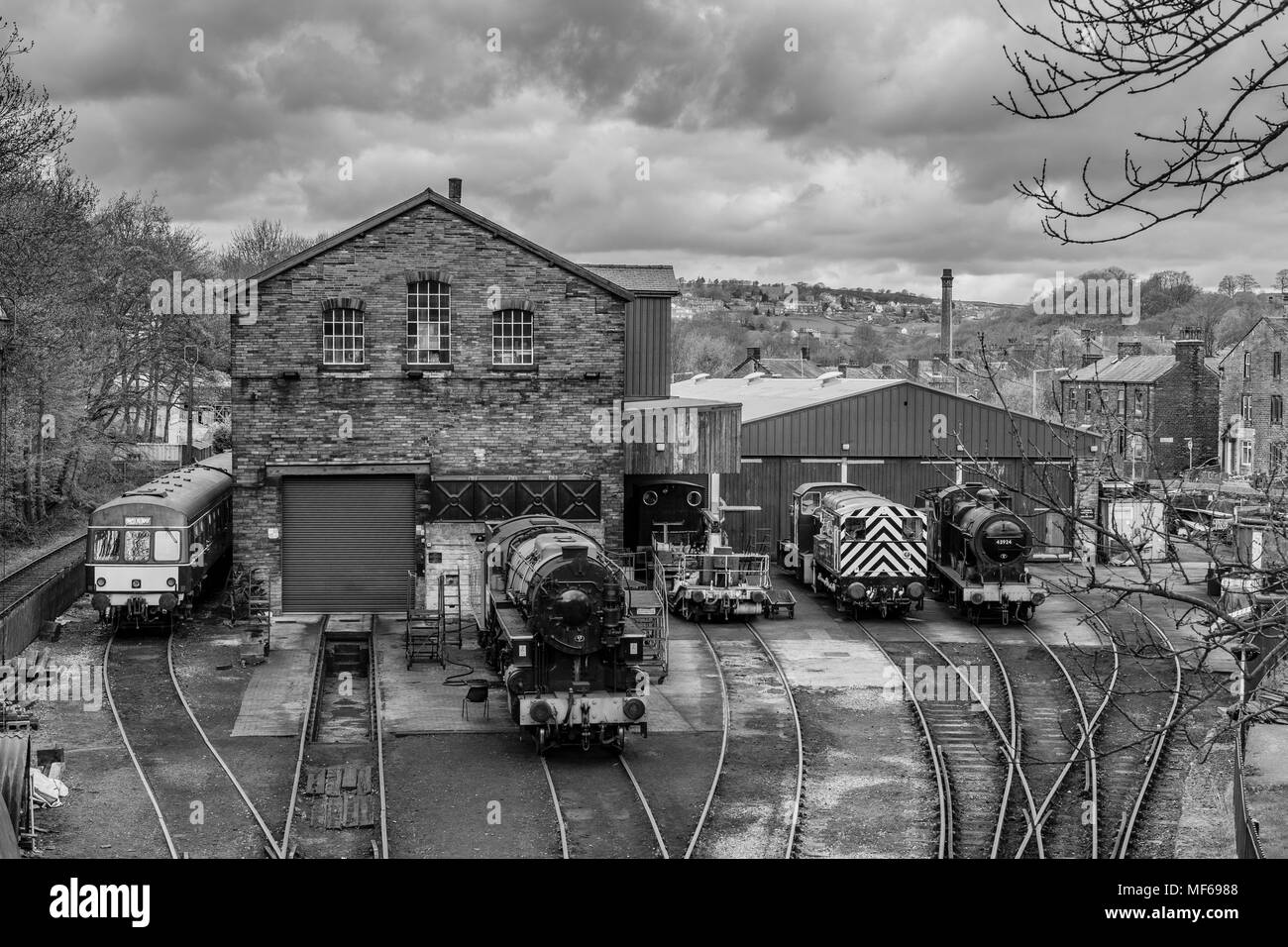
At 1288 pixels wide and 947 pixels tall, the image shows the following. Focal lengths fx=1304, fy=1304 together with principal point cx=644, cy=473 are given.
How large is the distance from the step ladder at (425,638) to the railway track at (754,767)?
553 cm

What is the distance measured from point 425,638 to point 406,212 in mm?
9608

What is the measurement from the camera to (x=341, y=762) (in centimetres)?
1923

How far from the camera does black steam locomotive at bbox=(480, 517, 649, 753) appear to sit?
18.7m

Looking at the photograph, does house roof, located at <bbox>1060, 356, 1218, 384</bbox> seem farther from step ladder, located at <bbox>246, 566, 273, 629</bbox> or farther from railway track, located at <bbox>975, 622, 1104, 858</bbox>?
step ladder, located at <bbox>246, 566, 273, 629</bbox>

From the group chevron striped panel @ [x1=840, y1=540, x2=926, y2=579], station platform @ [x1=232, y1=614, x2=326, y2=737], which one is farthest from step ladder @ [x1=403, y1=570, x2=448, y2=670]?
chevron striped panel @ [x1=840, y1=540, x2=926, y2=579]

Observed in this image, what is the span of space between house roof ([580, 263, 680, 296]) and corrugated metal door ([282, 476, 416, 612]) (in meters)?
9.89

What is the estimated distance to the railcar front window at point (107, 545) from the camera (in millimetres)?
26969

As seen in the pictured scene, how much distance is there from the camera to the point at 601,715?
746 inches

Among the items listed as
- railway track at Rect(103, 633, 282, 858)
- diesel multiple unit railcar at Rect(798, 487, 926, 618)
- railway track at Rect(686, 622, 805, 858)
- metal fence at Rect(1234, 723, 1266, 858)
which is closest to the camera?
metal fence at Rect(1234, 723, 1266, 858)

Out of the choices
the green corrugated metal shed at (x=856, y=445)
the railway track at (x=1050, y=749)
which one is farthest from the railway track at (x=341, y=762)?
the green corrugated metal shed at (x=856, y=445)

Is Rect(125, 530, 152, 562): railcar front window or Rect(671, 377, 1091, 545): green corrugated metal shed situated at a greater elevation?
Rect(671, 377, 1091, 545): green corrugated metal shed
